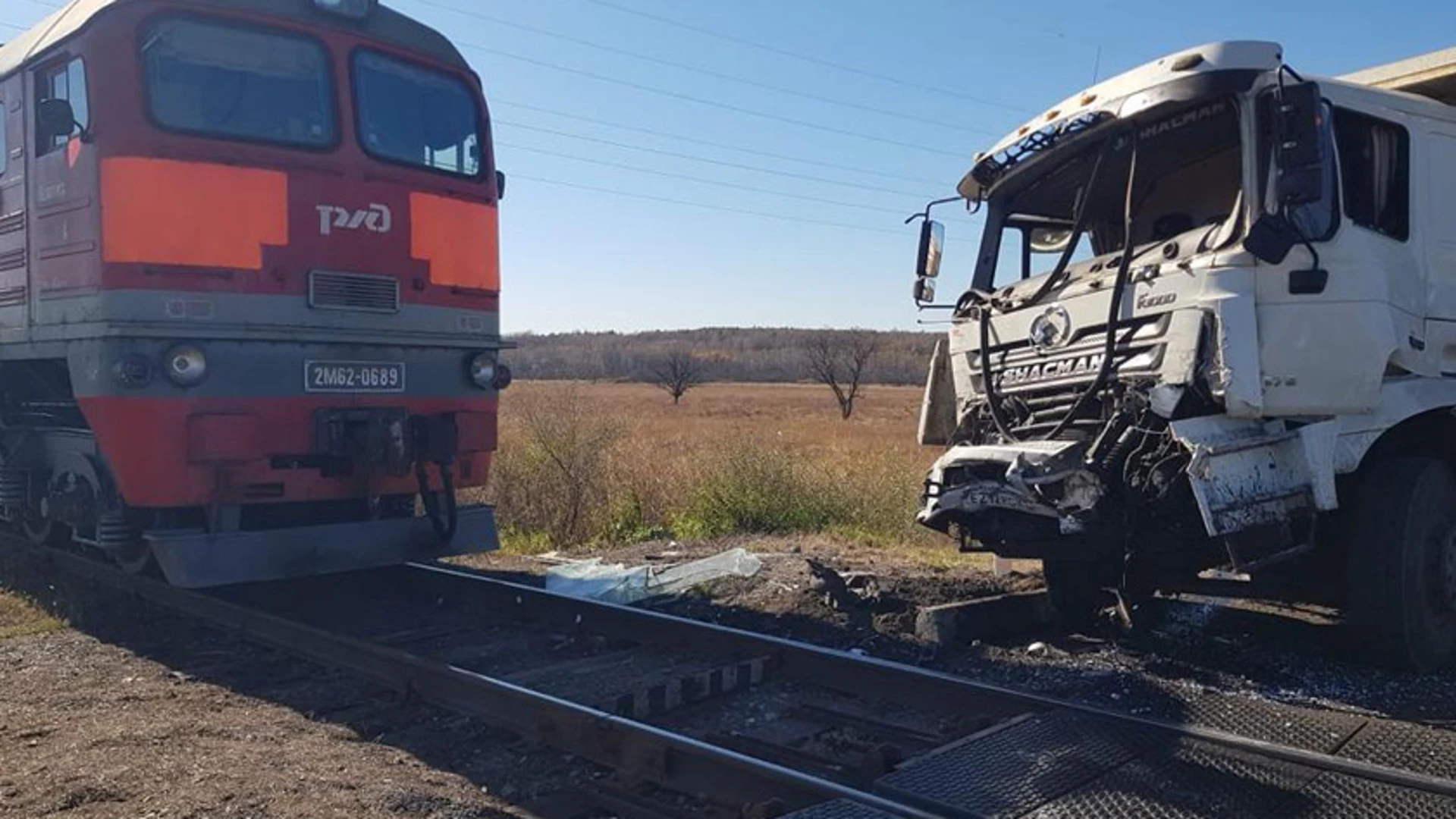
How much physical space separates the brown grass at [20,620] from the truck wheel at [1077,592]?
6.35m

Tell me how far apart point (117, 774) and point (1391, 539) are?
5.92 m

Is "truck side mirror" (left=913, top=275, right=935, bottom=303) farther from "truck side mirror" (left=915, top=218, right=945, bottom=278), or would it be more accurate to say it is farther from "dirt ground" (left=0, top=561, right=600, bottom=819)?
"dirt ground" (left=0, top=561, right=600, bottom=819)

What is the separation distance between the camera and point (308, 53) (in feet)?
25.8

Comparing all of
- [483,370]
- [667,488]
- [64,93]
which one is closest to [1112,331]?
[483,370]

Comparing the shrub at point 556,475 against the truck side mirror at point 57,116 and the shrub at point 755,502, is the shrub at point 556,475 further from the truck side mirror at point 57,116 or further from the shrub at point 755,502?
the truck side mirror at point 57,116

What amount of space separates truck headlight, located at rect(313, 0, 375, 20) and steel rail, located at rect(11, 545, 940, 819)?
3.78 metres

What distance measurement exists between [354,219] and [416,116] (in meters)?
0.98

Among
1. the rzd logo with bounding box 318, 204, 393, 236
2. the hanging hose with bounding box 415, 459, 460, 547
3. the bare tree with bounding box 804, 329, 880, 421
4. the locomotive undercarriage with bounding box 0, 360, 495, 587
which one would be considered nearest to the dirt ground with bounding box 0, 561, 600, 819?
the locomotive undercarriage with bounding box 0, 360, 495, 587

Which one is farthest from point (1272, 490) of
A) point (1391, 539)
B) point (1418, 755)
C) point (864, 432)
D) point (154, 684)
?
point (864, 432)

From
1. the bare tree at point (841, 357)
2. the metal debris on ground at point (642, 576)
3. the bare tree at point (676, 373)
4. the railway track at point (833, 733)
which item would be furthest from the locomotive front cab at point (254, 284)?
the bare tree at point (676, 373)

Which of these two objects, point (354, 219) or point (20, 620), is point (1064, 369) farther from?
point (20, 620)

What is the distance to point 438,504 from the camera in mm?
8219

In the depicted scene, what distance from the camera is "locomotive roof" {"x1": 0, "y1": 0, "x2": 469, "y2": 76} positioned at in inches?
294

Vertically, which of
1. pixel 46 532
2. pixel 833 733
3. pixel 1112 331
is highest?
pixel 1112 331
